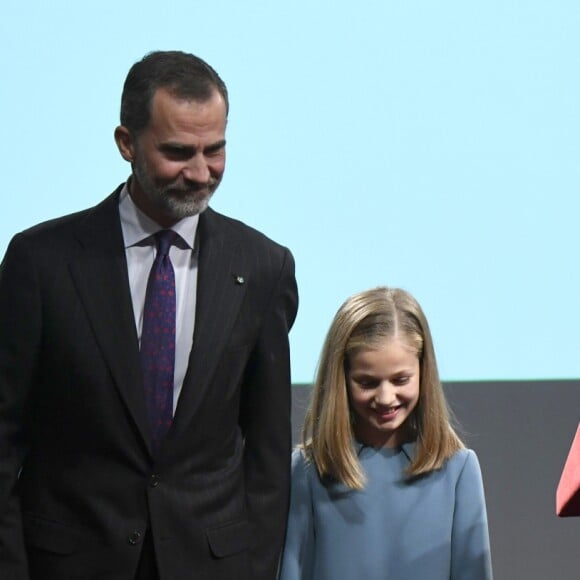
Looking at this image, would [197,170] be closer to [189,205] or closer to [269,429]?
[189,205]

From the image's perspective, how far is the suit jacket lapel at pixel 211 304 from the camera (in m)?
2.10

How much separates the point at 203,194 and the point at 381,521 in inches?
26.0

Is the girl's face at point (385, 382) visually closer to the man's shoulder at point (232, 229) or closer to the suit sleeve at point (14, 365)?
the man's shoulder at point (232, 229)

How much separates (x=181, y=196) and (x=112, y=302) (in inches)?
7.6

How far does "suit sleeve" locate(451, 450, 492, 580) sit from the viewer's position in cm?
230

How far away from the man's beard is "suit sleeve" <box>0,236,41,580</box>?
0.21 metres

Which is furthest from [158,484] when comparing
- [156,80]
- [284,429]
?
[156,80]

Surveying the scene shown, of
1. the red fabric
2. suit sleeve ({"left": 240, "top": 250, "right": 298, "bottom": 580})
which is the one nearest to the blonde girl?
suit sleeve ({"left": 240, "top": 250, "right": 298, "bottom": 580})

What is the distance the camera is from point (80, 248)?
84.1 inches

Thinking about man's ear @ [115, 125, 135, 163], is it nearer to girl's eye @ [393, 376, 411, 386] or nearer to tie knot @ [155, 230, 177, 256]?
tie knot @ [155, 230, 177, 256]

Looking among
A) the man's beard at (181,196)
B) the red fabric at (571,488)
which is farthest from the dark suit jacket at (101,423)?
the red fabric at (571,488)

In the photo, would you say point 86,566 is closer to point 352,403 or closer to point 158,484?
point 158,484

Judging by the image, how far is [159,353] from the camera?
82.9 inches

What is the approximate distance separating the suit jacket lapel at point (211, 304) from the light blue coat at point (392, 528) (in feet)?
1.16
